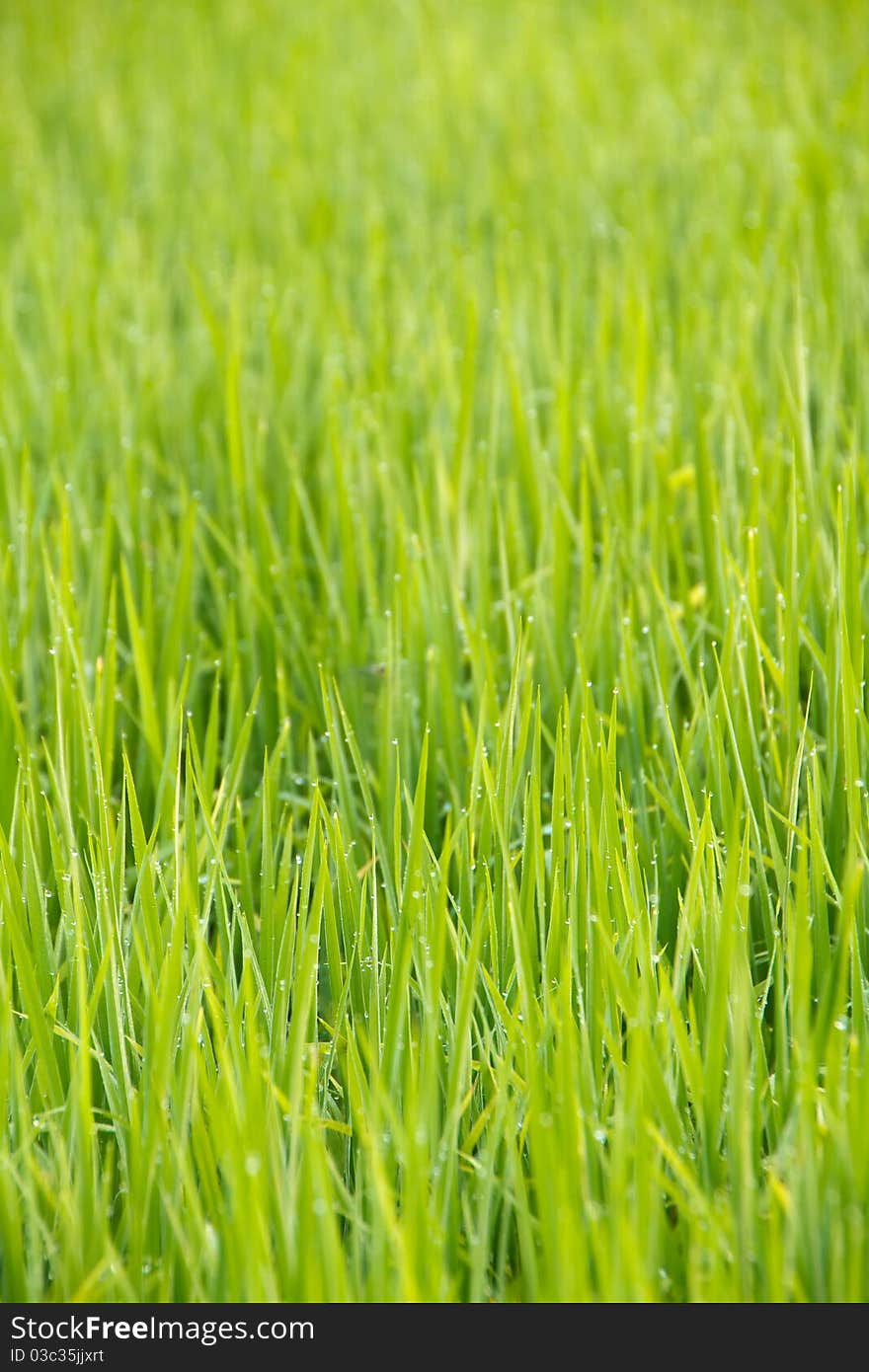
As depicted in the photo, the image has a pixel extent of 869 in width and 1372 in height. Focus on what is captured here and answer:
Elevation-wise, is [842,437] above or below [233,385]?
below

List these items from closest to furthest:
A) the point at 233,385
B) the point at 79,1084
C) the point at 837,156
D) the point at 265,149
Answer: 1. the point at 79,1084
2. the point at 233,385
3. the point at 837,156
4. the point at 265,149

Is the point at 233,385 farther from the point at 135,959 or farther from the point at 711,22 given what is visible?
the point at 711,22

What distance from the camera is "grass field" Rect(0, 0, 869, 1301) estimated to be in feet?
2.64

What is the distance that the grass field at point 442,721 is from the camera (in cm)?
81

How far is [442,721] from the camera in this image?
1327 millimetres

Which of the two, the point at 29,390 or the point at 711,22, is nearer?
the point at 29,390
